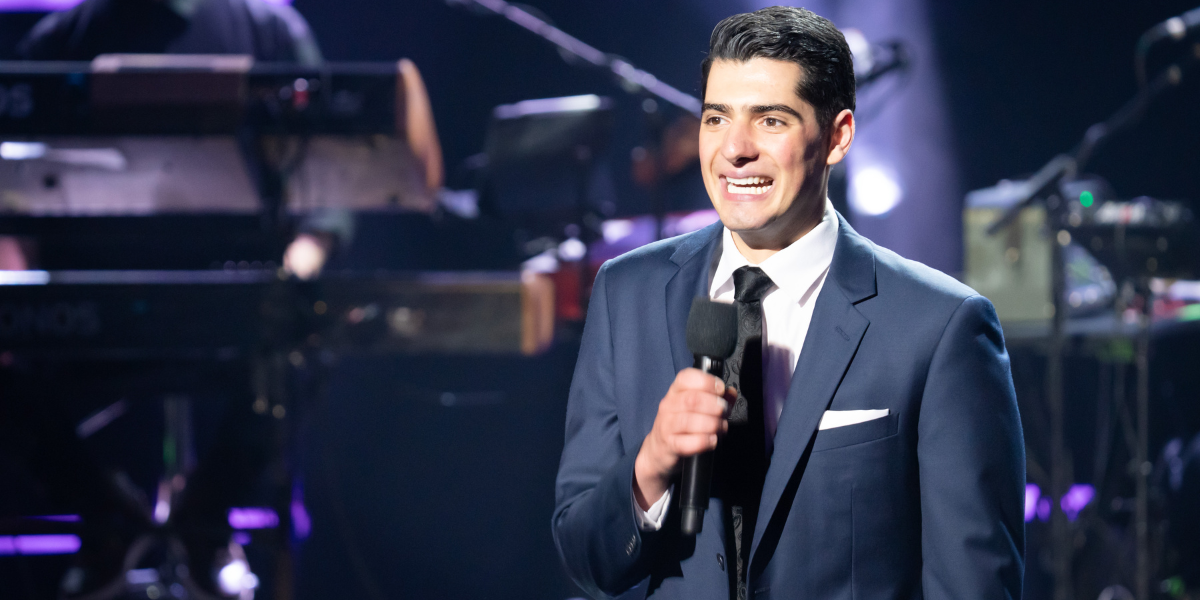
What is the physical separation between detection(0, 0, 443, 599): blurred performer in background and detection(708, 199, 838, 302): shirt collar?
1.87 metres

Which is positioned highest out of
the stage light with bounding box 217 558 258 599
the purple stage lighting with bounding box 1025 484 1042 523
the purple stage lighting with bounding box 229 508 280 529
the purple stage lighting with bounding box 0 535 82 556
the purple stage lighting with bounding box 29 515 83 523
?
the purple stage lighting with bounding box 29 515 83 523

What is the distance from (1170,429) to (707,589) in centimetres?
429

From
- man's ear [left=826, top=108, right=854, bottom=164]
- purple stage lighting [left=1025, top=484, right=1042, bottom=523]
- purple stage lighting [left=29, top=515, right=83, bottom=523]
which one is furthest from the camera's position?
purple stage lighting [left=1025, top=484, right=1042, bottom=523]

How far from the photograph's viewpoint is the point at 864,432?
119cm

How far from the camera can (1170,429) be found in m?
4.57

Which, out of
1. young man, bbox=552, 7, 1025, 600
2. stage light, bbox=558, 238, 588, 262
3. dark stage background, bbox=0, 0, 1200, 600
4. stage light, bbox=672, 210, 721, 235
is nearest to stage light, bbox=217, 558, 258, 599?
dark stage background, bbox=0, 0, 1200, 600

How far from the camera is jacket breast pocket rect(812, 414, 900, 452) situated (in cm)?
119

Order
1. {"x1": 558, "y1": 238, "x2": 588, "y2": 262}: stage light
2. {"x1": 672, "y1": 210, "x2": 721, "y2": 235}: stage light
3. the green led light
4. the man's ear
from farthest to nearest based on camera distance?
the green led light, {"x1": 672, "y1": 210, "x2": 721, "y2": 235}: stage light, {"x1": 558, "y1": 238, "x2": 588, "y2": 262}: stage light, the man's ear

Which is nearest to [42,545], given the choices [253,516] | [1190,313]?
[253,516]

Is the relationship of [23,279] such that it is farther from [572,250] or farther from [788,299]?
[788,299]

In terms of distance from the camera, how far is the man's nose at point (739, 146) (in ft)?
3.94

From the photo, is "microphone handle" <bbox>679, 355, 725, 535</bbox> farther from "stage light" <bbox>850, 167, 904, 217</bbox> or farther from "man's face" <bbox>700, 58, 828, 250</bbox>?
"stage light" <bbox>850, 167, 904, 217</bbox>

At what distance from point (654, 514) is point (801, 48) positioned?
2.07 feet

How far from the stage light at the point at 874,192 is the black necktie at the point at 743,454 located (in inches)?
199
